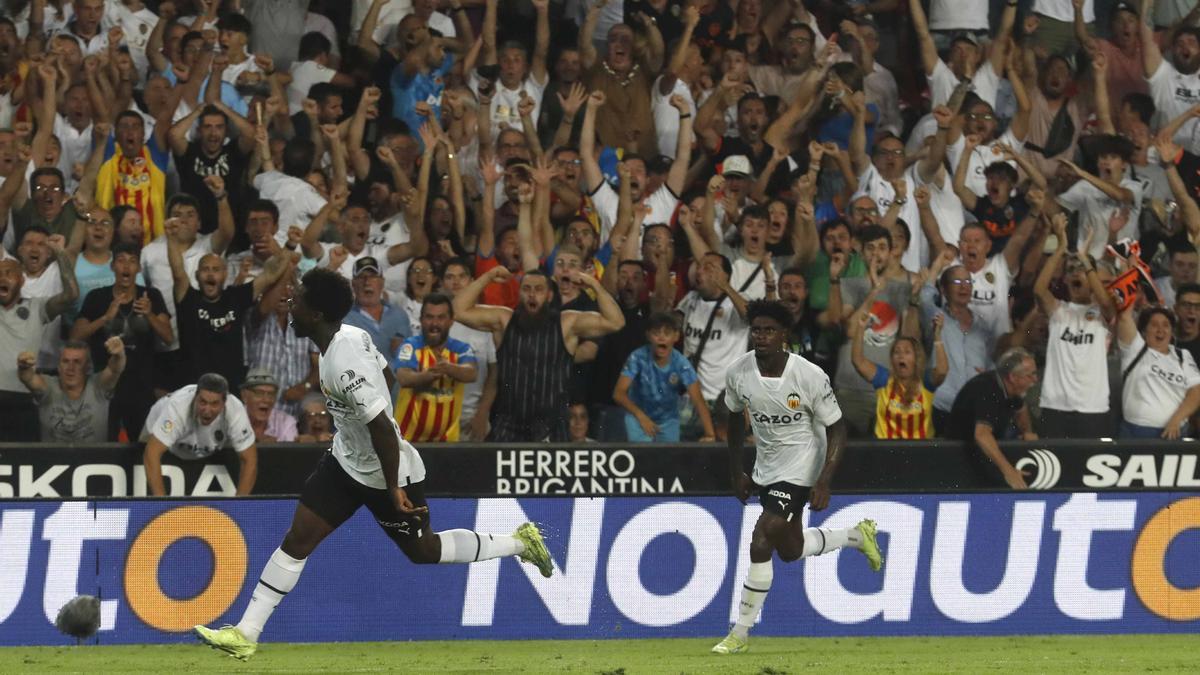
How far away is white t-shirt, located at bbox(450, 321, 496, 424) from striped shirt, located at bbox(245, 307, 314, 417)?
1.23m

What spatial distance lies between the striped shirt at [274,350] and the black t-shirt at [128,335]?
0.71 meters

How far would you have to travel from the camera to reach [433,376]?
43.0 ft

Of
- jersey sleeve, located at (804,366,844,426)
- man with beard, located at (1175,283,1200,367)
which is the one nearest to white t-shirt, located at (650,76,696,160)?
man with beard, located at (1175,283,1200,367)

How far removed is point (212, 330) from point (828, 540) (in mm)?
5148

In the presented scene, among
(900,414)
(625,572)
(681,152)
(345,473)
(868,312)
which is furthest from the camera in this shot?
(681,152)

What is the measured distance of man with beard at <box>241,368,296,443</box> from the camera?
13.2 metres

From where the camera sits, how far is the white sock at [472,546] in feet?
32.1

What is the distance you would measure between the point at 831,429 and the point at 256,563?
12.1 ft

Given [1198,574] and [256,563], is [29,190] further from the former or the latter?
[1198,574]

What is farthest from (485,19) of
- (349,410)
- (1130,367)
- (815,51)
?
(349,410)

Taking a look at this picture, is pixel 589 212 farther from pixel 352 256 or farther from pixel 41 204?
pixel 41 204

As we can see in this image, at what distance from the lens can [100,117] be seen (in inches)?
574

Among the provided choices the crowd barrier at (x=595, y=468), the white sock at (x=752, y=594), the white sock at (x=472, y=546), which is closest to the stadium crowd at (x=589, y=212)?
the crowd barrier at (x=595, y=468)

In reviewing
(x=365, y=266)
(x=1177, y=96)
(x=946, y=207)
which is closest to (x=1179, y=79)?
(x=1177, y=96)
